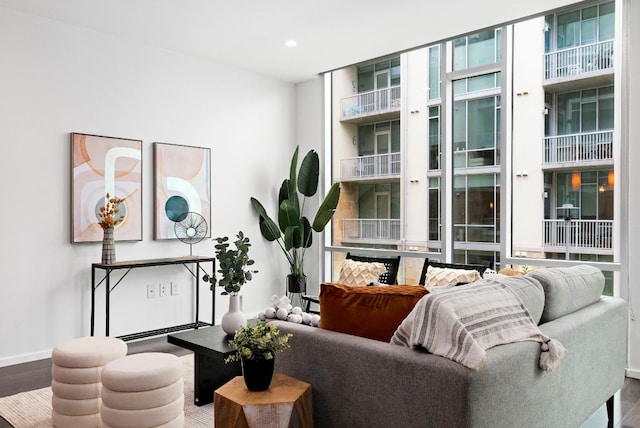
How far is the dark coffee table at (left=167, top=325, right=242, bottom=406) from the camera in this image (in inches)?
120

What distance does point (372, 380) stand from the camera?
191cm

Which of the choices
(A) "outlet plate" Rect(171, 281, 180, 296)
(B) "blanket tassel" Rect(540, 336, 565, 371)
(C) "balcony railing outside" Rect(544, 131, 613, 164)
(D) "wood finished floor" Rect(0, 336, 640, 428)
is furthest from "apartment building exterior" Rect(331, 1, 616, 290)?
(B) "blanket tassel" Rect(540, 336, 565, 371)

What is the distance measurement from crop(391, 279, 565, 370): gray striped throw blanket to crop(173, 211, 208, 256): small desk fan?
3320mm

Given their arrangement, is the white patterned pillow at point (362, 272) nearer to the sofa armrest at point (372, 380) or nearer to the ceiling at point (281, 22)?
the ceiling at point (281, 22)

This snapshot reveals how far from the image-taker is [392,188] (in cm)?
529

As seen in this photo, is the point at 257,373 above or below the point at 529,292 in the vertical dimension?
below

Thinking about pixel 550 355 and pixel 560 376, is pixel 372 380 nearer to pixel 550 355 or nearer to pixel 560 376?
pixel 550 355

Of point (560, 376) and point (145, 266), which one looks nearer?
point (560, 376)

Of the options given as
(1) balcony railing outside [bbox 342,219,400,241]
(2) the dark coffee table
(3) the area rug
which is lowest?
(3) the area rug

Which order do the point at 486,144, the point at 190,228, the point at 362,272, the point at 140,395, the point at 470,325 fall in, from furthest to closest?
the point at 190,228
the point at 362,272
the point at 486,144
the point at 140,395
the point at 470,325

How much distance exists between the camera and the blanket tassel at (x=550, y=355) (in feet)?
6.57

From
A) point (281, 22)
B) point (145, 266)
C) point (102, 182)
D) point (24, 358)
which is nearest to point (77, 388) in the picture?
point (24, 358)

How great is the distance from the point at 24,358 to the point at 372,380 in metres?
3.31

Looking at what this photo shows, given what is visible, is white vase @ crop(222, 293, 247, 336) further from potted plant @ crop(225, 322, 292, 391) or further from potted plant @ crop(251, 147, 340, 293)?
potted plant @ crop(251, 147, 340, 293)
